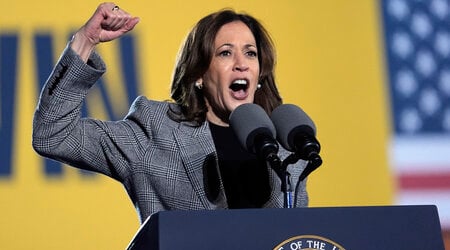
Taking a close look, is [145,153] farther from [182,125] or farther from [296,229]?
[296,229]

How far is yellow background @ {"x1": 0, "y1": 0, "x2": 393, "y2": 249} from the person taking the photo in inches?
110

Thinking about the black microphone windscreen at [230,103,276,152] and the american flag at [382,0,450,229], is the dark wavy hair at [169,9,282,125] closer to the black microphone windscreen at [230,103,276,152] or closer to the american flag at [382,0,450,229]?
the black microphone windscreen at [230,103,276,152]

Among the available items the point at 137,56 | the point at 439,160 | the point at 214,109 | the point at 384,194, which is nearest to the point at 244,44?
the point at 214,109

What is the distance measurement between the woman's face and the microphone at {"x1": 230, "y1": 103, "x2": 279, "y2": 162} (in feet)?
1.70

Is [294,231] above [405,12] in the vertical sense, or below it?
below

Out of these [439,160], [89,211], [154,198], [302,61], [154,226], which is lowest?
[154,226]

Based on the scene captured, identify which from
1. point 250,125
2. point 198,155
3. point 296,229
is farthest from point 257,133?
point 198,155

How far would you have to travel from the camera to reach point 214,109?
2139mm

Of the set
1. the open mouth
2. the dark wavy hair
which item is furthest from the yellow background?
the open mouth

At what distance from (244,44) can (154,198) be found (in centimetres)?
46

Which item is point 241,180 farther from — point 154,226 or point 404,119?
point 404,119

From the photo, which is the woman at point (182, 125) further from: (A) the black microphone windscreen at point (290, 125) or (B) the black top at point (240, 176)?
(A) the black microphone windscreen at point (290, 125)

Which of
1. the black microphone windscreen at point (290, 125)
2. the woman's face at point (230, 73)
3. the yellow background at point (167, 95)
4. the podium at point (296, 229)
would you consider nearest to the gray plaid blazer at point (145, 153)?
the woman's face at point (230, 73)

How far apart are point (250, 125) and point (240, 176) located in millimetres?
472
